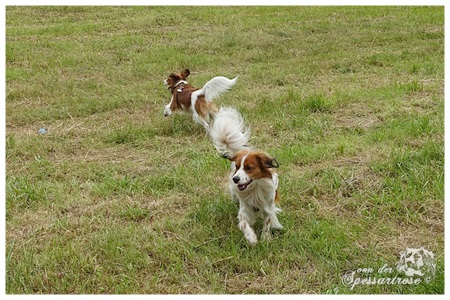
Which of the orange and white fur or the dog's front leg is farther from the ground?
the orange and white fur

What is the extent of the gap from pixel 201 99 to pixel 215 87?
0.28 metres

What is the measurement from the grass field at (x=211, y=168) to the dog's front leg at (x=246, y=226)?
0.06m

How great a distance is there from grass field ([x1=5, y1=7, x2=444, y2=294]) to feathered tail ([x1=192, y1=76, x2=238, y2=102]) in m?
0.41

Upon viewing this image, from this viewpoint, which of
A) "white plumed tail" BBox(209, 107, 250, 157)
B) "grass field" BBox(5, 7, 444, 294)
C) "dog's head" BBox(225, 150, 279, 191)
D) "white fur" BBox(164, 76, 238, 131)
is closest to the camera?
"grass field" BBox(5, 7, 444, 294)

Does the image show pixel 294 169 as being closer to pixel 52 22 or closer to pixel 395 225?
pixel 395 225

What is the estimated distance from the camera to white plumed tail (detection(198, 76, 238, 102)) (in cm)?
698

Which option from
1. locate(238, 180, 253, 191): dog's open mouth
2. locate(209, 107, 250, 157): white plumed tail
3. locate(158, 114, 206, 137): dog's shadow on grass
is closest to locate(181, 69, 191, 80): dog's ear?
locate(158, 114, 206, 137): dog's shadow on grass

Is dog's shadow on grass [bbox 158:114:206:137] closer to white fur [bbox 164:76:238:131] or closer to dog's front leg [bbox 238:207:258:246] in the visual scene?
white fur [bbox 164:76:238:131]

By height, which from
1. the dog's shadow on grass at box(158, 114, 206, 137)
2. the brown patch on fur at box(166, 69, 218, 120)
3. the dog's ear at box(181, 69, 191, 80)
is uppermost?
the dog's ear at box(181, 69, 191, 80)

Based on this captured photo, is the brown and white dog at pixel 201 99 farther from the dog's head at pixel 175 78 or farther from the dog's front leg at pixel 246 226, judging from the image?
the dog's front leg at pixel 246 226

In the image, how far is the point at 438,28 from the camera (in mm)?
13844

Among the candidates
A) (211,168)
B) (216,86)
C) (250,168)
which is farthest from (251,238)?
(216,86)

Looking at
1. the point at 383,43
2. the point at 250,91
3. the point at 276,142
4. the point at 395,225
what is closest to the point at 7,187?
the point at 276,142

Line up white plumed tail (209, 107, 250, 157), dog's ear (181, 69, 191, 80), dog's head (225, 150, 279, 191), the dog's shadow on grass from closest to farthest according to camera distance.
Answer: dog's head (225, 150, 279, 191), white plumed tail (209, 107, 250, 157), the dog's shadow on grass, dog's ear (181, 69, 191, 80)
